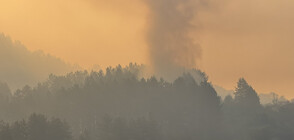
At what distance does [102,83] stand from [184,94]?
90.1 ft

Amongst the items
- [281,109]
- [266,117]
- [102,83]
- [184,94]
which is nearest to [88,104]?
[102,83]

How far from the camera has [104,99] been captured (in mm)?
159250

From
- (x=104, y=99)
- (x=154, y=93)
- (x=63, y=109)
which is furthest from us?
(x=154, y=93)

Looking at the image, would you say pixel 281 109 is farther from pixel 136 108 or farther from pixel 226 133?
pixel 136 108

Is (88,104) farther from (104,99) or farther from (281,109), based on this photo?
(281,109)

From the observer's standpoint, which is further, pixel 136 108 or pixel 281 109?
pixel 281 109

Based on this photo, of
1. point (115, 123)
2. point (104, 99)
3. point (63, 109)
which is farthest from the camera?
point (104, 99)

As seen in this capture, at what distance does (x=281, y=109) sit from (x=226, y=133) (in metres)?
29.2

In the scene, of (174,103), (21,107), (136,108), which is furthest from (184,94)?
(21,107)

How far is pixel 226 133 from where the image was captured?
150 meters

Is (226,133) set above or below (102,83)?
below

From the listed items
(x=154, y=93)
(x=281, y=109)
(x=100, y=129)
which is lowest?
→ (x=100, y=129)

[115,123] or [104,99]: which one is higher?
[104,99]

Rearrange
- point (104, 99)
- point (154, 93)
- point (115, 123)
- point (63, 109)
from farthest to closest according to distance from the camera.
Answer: point (154, 93) < point (104, 99) < point (63, 109) < point (115, 123)
